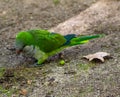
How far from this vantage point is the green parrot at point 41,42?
3764mm

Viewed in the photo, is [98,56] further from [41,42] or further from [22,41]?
[22,41]

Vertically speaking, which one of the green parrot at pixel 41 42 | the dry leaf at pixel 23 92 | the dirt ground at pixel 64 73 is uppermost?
the green parrot at pixel 41 42

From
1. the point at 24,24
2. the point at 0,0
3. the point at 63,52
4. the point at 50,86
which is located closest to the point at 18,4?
the point at 0,0

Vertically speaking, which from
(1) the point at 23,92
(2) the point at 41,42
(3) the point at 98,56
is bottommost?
(1) the point at 23,92

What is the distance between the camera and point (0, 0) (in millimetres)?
6348

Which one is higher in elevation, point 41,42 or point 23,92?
point 41,42

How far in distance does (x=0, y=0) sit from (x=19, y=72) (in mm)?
2908

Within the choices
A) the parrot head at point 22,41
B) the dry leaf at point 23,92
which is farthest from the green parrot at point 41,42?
the dry leaf at point 23,92

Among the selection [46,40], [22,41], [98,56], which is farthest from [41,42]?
[98,56]

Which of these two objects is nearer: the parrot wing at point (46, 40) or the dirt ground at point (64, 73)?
the dirt ground at point (64, 73)

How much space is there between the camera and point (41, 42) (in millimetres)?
3859

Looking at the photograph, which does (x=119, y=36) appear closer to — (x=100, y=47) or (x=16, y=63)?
(x=100, y=47)

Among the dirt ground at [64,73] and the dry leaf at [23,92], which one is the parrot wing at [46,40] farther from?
the dry leaf at [23,92]

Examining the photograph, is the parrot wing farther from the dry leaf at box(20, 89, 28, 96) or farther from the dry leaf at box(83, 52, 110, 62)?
Result: the dry leaf at box(20, 89, 28, 96)
